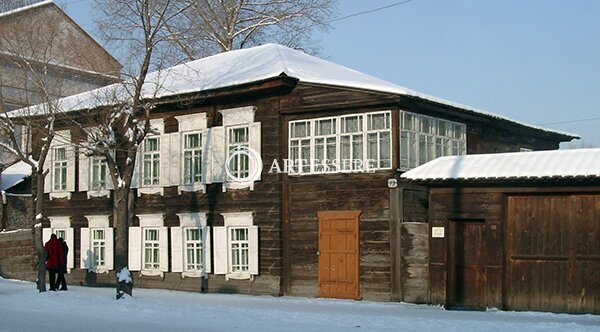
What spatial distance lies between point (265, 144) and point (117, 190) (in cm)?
487

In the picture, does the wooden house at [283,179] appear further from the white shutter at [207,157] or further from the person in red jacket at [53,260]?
the person in red jacket at [53,260]

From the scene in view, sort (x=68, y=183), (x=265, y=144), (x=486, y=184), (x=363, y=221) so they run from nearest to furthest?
(x=486, y=184), (x=363, y=221), (x=265, y=144), (x=68, y=183)

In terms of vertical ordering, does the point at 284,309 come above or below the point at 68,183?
below

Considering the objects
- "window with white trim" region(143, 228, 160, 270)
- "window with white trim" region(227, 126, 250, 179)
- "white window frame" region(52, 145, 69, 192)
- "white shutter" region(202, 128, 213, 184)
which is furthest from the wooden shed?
"white window frame" region(52, 145, 69, 192)

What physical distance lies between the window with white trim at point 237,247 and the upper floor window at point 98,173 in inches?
228

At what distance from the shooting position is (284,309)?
1955 centimetres

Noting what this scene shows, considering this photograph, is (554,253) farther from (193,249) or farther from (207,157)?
(193,249)

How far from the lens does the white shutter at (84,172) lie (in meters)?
30.3

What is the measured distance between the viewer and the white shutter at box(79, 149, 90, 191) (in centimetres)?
3031

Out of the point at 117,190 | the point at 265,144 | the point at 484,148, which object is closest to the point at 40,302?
the point at 117,190

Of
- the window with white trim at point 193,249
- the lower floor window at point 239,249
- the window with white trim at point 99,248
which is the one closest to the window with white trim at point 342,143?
the lower floor window at point 239,249

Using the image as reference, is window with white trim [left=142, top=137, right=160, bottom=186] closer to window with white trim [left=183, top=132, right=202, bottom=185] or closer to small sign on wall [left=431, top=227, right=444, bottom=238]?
window with white trim [left=183, top=132, right=202, bottom=185]

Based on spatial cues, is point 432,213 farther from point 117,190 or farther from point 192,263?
point 192,263

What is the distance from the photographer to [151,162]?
28234mm
